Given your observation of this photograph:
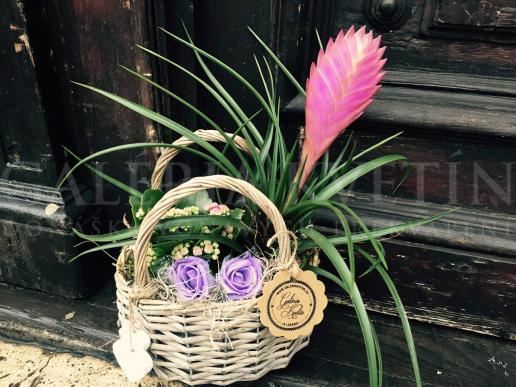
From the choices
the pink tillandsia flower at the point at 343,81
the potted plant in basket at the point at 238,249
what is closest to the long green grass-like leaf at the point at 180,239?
the potted plant in basket at the point at 238,249

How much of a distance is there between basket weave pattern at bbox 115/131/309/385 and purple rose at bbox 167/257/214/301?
0.06 ft

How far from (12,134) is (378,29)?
912 mm

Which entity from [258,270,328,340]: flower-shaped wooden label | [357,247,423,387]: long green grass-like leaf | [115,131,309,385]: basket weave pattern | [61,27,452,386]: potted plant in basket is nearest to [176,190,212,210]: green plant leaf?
[61,27,452,386]: potted plant in basket

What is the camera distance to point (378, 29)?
992 millimetres

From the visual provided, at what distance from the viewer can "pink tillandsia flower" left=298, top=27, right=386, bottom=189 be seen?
0.64 meters

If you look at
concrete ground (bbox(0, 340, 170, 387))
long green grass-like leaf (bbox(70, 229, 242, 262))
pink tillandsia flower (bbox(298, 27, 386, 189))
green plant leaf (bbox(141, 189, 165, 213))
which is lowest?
concrete ground (bbox(0, 340, 170, 387))

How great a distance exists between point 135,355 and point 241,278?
0.24m

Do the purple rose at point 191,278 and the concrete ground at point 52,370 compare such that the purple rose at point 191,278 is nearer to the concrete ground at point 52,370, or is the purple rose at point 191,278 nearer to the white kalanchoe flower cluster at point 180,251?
the white kalanchoe flower cluster at point 180,251

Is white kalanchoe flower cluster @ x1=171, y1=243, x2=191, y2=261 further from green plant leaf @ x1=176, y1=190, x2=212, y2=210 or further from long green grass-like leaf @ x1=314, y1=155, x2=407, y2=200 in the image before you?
long green grass-like leaf @ x1=314, y1=155, x2=407, y2=200

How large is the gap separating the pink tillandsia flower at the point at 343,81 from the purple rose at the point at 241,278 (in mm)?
255

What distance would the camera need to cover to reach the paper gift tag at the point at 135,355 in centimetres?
78

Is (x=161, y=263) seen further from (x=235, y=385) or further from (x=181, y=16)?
(x=181, y=16)

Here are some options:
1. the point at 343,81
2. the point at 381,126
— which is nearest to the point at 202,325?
the point at 343,81

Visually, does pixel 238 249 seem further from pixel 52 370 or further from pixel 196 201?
pixel 52 370
